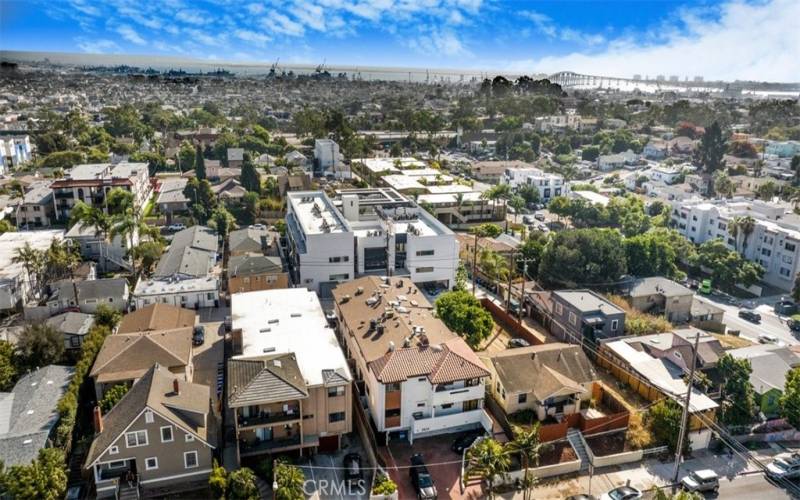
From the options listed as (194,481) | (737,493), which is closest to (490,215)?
(737,493)

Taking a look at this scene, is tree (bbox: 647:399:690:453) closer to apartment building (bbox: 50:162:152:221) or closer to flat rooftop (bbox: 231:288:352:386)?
flat rooftop (bbox: 231:288:352:386)

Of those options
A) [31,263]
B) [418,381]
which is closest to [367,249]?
[418,381]

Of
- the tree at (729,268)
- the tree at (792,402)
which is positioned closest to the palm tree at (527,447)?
the tree at (792,402)

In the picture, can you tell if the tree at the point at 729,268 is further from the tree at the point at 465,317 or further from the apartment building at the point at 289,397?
the apartment building at the point at 289,397

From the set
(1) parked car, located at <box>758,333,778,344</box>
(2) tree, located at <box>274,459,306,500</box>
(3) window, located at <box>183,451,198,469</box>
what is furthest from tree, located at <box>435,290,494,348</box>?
(1) parked car, located at <box>758,333,778,344</box>

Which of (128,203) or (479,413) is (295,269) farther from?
(479,413)

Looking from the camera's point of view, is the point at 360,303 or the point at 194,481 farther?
the point at 360,303

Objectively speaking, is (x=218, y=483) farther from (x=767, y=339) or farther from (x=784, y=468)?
(x=767, y=339)
